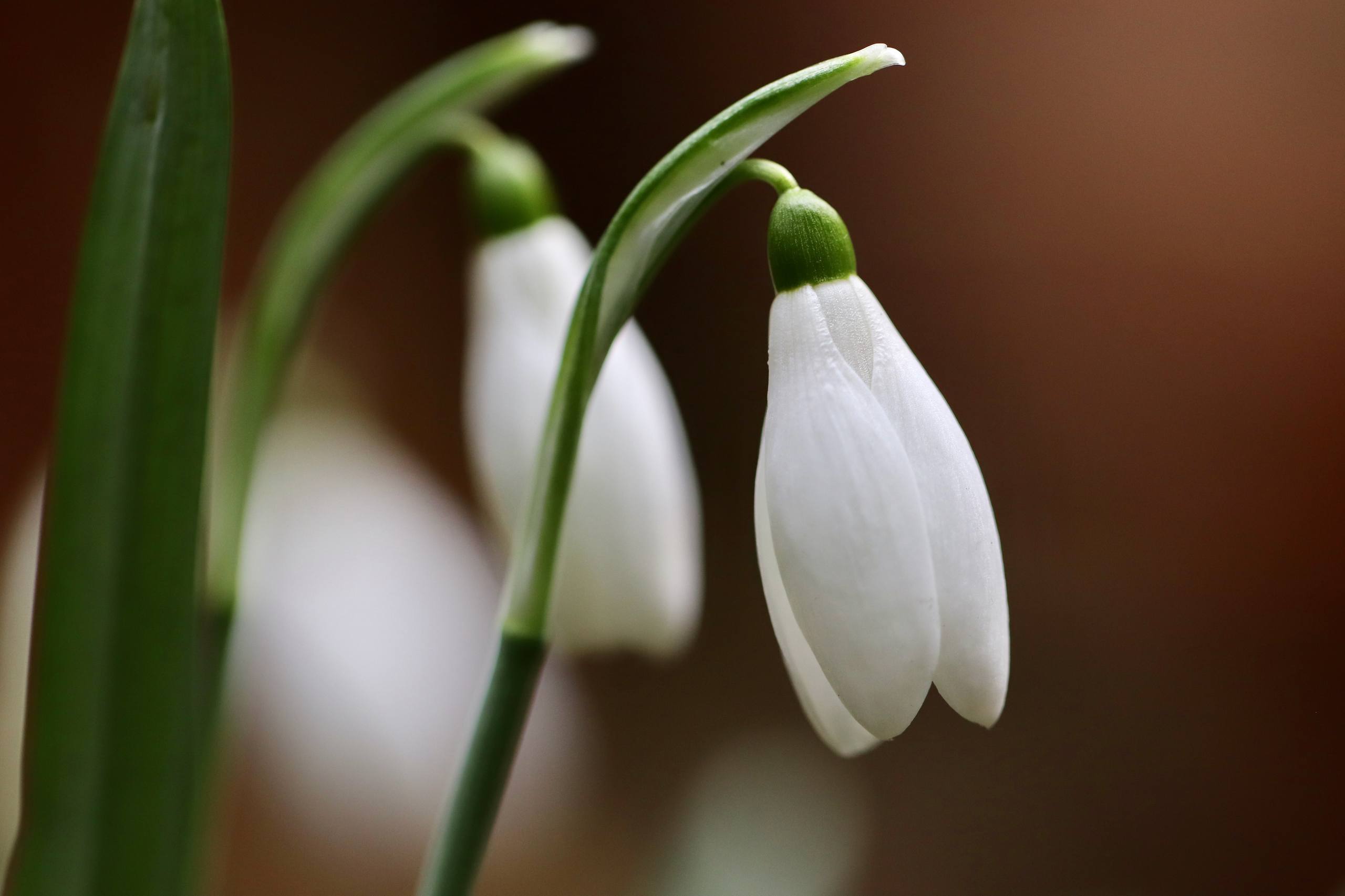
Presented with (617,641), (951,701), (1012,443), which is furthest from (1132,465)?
(951,701)

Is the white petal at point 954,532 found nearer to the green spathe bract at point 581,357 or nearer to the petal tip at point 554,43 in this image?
the green spathe bract at point 581,357

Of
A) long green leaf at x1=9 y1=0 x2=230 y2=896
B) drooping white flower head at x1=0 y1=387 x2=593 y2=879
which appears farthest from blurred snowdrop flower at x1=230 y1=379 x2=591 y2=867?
long green leaf at x1=9 y1=0 x2=230 y2=896

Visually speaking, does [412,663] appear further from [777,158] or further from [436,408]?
[436,408]

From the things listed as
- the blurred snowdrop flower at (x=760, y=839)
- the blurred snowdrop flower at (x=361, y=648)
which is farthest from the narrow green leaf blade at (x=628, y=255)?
the blurred snowdrop flower at (x=361, y=648)

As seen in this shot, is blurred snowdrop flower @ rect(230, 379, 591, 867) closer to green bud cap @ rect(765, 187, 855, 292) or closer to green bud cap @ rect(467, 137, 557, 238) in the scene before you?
green bud cap @ rect(467, 137, 557, 238)

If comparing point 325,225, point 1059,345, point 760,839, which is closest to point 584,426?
point 325,225
